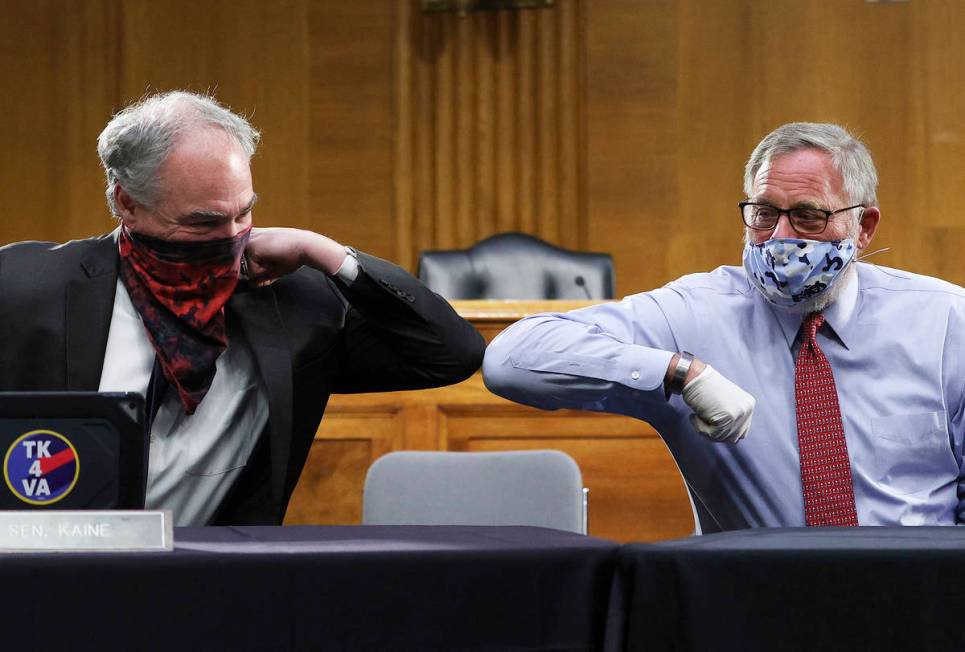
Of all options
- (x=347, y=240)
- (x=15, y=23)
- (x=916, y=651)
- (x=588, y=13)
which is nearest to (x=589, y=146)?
(x=588, y=13)

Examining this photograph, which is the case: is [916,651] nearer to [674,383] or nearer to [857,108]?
[674,383]

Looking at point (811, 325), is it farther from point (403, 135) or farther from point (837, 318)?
point (403, 135)

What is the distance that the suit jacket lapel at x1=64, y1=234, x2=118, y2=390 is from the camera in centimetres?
194

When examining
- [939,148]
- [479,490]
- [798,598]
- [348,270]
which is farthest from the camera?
[939,148]

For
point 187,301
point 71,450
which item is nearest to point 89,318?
point 187,301

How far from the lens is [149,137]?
2.00 m

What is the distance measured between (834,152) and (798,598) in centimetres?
122

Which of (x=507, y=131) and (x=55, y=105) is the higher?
(x=55, y=105)

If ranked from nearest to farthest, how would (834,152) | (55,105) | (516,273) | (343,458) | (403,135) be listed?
(834,152) < (343,458) < (516,273) < (403,135) < (55,105)

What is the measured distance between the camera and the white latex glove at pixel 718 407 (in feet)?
5.87

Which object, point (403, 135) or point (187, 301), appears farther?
point (403, 135)

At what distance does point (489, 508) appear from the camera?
2551mm

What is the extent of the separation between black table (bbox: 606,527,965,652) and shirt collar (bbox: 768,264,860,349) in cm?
98

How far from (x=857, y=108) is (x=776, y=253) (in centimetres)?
459
